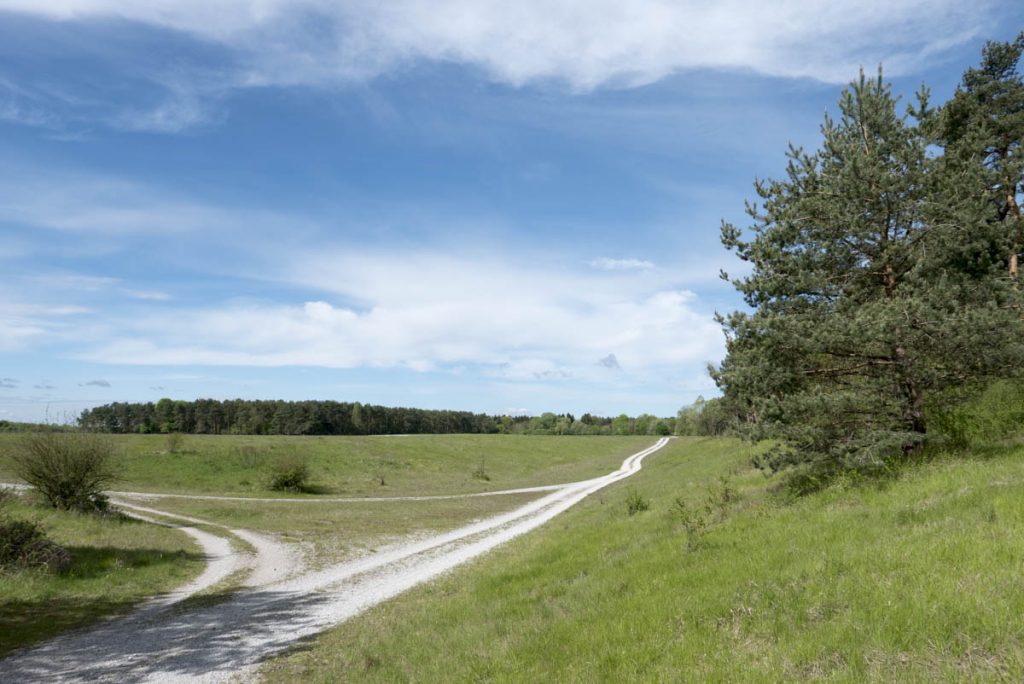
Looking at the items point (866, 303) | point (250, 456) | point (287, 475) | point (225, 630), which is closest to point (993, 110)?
point (866, 303)

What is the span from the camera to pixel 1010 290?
12711mm

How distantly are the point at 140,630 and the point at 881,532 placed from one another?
47.9 feet

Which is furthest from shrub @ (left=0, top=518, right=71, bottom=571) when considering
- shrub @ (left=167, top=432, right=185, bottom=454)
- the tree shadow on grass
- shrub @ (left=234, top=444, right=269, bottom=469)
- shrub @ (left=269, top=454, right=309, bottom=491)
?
shrub @ (left=167, top=432, right=185, bottom=454)

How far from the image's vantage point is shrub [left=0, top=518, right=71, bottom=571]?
15.9m

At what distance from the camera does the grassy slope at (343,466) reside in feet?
161

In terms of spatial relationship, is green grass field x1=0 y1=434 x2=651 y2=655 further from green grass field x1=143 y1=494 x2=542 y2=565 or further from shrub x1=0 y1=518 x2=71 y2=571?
shrub x1=0 y1=518 x2=71 y2=571

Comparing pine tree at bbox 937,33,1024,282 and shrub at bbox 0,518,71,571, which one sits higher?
pine tree at bbox 937,33,1024,282

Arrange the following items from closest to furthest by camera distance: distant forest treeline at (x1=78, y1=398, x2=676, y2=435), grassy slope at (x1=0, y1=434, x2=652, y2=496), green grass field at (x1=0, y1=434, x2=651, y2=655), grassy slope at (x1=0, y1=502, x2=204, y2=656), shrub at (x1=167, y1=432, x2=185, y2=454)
Result: 1. grassy slope at (x1=0, y1=502, x2=204, y2=656)
2. green grass field at (x1=0, y1=434, x2=651, y2=655)
3. grassy slope at (x1=0, y1=434, x2=652, y2=496)
4. shrub at (x1=167, y1=432, x2=185, y2=454)
5. distant forest treeline at (x1=78, y1=398, x2=676, y2=435)

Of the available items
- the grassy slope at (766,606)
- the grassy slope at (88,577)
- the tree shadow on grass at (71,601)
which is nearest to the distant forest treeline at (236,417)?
the grassy slope at (88,577)

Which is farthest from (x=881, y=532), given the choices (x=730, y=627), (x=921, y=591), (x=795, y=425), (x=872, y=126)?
(x=872, y=126)

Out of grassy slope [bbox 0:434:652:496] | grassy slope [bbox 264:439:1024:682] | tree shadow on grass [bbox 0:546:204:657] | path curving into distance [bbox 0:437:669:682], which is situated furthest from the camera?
grassy slope [bbox 0:434:652:496]

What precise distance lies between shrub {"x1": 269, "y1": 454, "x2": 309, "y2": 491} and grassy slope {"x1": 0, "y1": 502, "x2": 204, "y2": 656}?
20.9 m

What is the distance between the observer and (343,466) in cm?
6072

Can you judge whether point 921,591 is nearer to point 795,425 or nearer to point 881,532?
point 881,532
